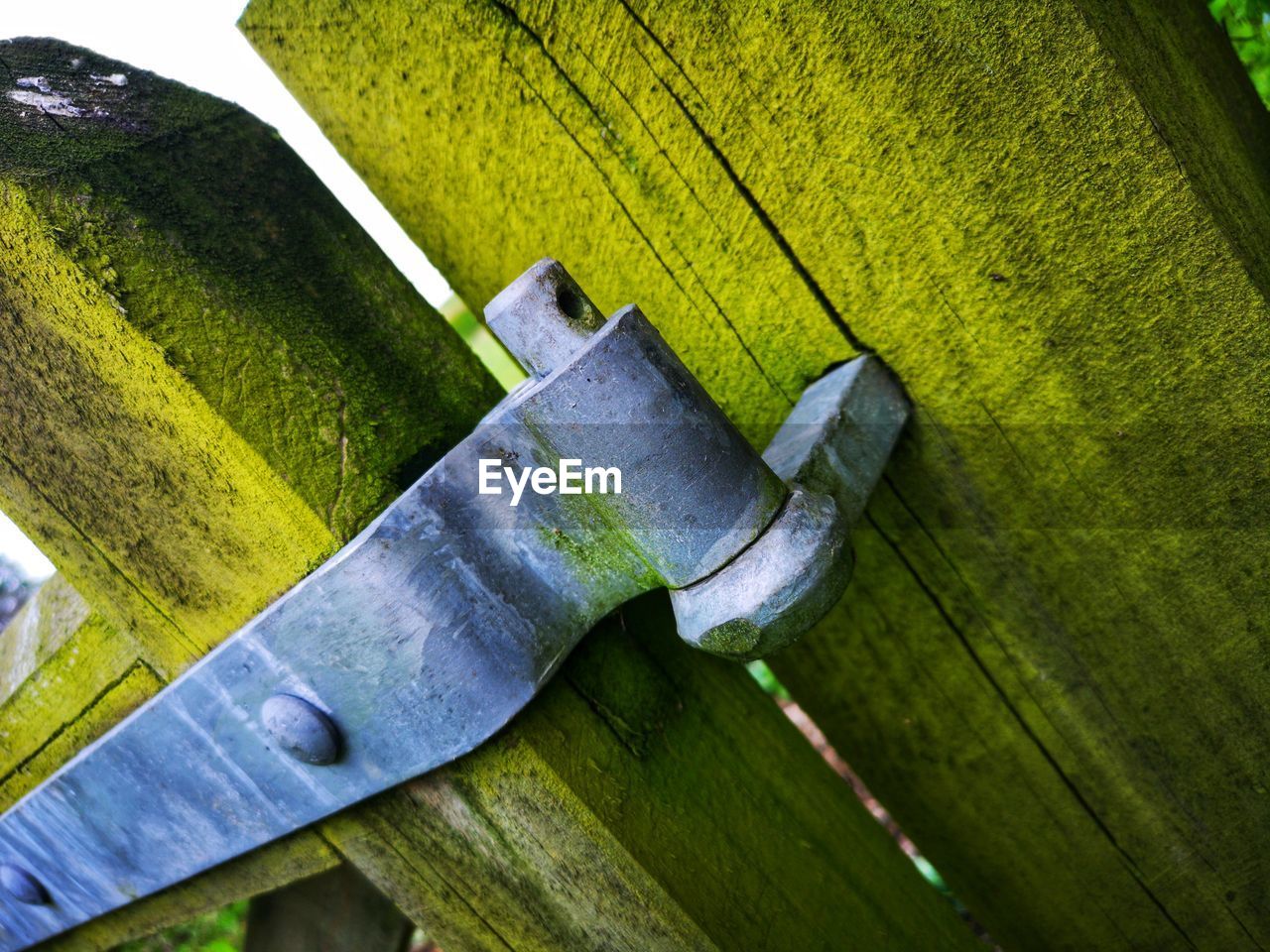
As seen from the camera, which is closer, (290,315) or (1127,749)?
(290,315)

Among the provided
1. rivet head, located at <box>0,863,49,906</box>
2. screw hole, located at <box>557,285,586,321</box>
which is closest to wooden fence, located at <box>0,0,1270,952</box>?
rivet head, located at <box>0,863,49,906</box>

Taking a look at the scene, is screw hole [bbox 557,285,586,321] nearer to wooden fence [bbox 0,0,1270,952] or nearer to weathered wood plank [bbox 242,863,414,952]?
wooden fence [bbox 0,0,1270,952]

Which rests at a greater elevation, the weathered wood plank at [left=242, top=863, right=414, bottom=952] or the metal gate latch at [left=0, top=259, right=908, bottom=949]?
the metal gate latch at [left=0, top=259, right=908, bottom=949]

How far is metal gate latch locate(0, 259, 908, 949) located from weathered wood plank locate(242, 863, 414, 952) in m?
0.99

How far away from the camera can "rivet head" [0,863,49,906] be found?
3.75ft

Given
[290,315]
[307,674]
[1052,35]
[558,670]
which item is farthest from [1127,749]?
[290,315]

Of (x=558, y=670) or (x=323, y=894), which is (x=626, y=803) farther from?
(x=323, y=894)

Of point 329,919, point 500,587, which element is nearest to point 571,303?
point 500,587

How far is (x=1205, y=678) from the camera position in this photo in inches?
45.1

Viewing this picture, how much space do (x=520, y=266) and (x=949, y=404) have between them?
0.63m

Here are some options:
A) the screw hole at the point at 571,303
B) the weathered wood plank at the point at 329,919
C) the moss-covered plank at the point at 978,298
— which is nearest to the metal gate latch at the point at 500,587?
the screw hole at the point at 571,303

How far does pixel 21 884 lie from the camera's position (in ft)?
3.75
